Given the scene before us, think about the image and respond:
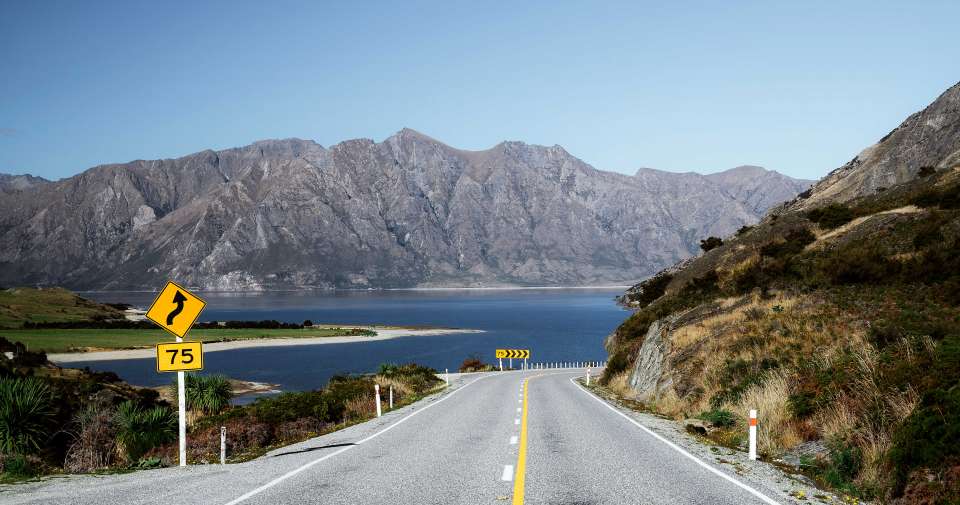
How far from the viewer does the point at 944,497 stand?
8352 mm

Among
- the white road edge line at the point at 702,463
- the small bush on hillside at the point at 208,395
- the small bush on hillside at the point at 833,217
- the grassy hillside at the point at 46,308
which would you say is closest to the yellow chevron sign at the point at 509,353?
the small bush on hillside at the point at 833,217

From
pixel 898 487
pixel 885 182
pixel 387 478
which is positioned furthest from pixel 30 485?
pixel 885 182

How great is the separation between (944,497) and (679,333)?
19.5 metres

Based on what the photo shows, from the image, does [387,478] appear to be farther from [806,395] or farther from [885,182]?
[885,182]

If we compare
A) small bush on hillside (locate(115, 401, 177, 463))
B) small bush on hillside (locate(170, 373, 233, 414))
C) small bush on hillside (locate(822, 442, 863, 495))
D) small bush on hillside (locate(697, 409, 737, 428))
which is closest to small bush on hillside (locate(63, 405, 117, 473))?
small bush on hillside (locate(115, 401, 177, 463))

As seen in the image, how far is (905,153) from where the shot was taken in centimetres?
6681

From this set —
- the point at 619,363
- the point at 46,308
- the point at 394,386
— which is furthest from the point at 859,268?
the point at 46,308

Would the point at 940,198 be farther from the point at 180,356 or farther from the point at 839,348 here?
the point at 180,356

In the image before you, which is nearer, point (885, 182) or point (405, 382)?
point (405, 382)

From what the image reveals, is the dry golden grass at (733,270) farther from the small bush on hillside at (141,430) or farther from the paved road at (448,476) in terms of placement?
the small bush on hillside at (141,430)

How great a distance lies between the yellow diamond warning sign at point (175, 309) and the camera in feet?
43.0

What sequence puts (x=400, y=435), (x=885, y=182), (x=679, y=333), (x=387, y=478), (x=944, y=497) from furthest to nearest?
1. (x=885, y=182)
2. (x=679, y=333)
3. (x=400, y=435)
4. (x=387, y=478)
5. (x=944, y=497)

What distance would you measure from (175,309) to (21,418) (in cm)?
577

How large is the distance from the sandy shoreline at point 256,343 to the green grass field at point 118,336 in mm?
2421
